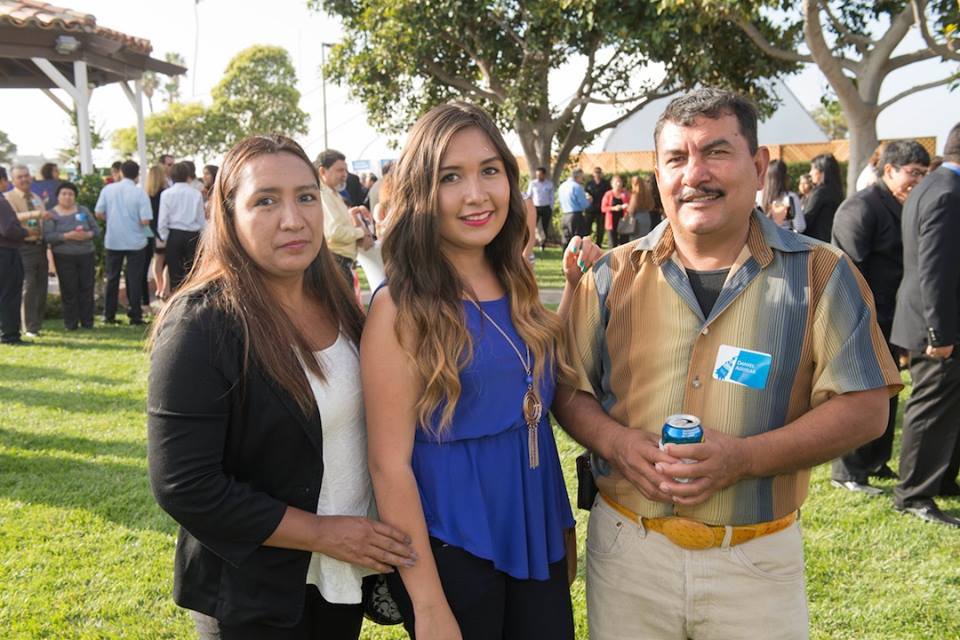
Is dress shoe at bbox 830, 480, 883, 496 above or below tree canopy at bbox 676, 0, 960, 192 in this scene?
below

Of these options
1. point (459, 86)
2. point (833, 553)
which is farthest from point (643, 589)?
point (459, 86)

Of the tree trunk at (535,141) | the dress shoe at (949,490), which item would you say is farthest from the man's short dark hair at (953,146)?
the tree trunk at (535,141)

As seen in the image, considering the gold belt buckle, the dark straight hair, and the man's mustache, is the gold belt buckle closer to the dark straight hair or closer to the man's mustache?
the man's mustache

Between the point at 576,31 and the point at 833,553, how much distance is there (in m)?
14.2

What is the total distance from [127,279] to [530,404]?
10264 mm

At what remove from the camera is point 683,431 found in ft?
6.23

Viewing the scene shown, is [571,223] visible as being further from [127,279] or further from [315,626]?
[315,626]

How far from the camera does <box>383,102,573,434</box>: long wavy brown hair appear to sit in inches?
79.0

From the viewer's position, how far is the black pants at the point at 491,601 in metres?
2.05

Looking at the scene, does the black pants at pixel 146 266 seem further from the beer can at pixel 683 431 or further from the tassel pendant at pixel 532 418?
the beer can at pixel 683 431

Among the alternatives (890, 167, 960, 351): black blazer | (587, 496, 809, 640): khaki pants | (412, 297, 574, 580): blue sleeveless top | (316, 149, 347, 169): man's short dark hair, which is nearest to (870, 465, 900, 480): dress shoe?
(890, 167, 960, 351): black blazer

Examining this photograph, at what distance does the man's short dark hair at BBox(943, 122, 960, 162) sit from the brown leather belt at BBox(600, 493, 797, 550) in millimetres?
3438

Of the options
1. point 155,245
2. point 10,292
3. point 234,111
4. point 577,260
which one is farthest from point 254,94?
point 577,260

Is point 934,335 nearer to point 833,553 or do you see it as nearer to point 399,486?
point 833,553
